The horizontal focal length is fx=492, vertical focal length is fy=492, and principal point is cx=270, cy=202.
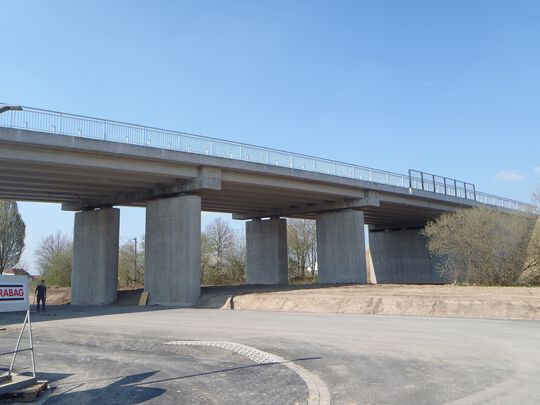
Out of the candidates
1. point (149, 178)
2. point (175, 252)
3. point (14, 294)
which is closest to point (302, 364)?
point (14, 294)

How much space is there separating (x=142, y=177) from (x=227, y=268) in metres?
33.7

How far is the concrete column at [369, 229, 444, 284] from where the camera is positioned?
5634 cm

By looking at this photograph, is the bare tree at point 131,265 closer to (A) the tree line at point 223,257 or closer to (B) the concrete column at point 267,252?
(A) the tree line at point 223,257

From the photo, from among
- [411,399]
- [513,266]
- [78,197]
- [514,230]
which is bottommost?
[411,399]

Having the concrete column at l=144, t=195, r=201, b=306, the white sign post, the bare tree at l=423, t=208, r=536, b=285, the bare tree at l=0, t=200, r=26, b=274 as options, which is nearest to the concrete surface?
the concrete column at l=144, t=195, r=201, b=306

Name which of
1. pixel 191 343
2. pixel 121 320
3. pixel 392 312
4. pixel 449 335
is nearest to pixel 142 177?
pixel 121 320

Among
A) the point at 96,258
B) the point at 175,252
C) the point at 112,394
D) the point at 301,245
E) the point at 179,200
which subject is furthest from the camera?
the point at 301,245

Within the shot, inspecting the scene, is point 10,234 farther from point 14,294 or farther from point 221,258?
point 14,294

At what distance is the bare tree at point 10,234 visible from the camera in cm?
5166

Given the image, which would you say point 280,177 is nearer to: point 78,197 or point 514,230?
point 78,197

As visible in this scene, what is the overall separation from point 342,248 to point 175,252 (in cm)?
1591

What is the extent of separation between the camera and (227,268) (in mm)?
61125

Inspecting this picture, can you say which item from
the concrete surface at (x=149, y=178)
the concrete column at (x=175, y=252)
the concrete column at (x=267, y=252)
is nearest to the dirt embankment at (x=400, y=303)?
the concrete column at (x=175, y=252)

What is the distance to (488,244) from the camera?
35.0m
